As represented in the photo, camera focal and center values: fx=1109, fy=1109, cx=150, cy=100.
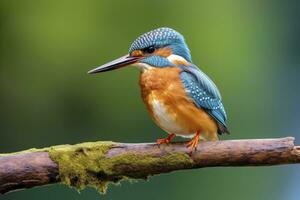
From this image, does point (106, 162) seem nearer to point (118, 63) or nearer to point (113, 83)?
point (118, 63)

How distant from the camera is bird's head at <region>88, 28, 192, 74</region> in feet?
15.6

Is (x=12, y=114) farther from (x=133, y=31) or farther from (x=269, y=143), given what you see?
(x=269, y=143)

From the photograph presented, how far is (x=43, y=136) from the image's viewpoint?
8.93 metres

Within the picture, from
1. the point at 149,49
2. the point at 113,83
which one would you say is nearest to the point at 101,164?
the point at 149,49

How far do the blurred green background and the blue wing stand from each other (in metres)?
3.46

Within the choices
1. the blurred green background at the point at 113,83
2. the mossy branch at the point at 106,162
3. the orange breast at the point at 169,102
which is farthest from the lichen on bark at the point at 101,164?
the blurred green background at the point at 113,83

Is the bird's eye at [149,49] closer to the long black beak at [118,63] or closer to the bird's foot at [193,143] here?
the long black beak at [118,63]

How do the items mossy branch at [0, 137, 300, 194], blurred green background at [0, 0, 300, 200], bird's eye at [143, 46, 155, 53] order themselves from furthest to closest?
blurred green background at [0, 0, 300, 200] < bird's eye at [143, 46, 155, 53] < mossy branch at [0, 137, 300, 194]

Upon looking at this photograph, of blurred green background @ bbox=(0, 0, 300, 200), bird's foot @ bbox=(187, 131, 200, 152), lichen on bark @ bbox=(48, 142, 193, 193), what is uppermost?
blurred green background @ bbox=(0, 0, 300, 200)

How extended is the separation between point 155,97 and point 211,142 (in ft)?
1.04

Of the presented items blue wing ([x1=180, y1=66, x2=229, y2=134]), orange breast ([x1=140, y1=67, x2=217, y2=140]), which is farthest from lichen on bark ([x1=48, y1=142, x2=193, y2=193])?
blue wing ([x1=180, y1=66, x2=229, y2=134])

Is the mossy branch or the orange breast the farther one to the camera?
the orange breast

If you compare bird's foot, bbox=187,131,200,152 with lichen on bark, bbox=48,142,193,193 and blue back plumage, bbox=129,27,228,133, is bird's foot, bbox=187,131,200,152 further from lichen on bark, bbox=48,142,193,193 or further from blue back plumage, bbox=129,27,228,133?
blue back plumage, bbox=129,27,228,133

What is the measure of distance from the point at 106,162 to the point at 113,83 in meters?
4.19
